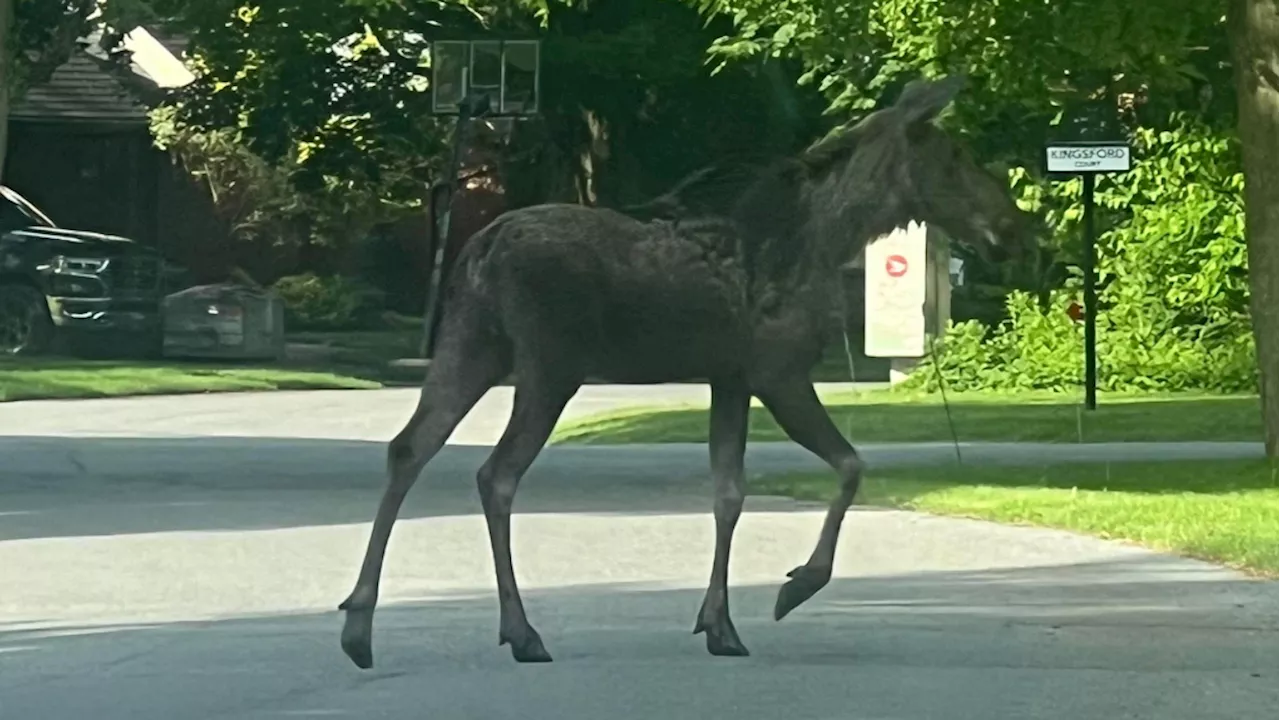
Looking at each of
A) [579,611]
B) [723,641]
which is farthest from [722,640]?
[579,611]

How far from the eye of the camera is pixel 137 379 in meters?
34.8

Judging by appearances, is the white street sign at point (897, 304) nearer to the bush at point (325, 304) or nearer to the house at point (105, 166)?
the bush at point (325, 304)

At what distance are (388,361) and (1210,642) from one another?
3086cm

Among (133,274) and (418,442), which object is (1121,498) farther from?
(133,274)

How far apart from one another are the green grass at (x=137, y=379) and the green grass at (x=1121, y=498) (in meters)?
14.6

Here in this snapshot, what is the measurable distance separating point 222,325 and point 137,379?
694cm

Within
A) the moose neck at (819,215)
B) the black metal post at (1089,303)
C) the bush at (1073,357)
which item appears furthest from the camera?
the bush at (1073,357)

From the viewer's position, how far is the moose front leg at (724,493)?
424 inches

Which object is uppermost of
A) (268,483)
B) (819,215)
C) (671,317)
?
(819,215)

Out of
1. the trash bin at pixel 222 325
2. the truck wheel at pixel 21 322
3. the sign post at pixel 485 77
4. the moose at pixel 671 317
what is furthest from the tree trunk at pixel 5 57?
the moose at pixel 671 317

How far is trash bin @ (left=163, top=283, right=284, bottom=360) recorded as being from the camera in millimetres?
41438

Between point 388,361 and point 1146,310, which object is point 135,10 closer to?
point 388,361

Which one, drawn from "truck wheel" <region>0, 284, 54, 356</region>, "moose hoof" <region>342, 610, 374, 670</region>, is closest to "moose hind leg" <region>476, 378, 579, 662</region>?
"moose hoof" <region>342, 610, 374, 670</region>

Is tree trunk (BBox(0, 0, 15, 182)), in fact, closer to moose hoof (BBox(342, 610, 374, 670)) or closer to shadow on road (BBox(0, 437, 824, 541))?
shadow on road (BBox(0, 437, 824, 541))
